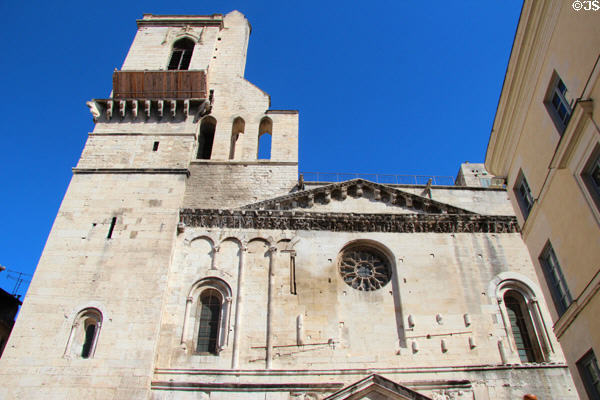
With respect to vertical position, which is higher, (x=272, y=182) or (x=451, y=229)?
(x=272, y=182)

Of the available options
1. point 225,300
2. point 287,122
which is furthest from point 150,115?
point 225,300

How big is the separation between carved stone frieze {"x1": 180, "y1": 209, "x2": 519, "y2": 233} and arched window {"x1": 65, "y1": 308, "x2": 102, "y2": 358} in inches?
160

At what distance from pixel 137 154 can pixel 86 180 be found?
6.68 feet

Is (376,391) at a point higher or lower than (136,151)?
lower

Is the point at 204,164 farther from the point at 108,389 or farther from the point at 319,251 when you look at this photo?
the point at 108,389

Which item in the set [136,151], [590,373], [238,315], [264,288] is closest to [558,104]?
[590,373]

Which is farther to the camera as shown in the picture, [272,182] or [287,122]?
[287,122]

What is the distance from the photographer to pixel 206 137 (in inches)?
870

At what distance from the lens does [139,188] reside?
17.8m

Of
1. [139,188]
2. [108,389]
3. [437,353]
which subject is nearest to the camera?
[108,389]

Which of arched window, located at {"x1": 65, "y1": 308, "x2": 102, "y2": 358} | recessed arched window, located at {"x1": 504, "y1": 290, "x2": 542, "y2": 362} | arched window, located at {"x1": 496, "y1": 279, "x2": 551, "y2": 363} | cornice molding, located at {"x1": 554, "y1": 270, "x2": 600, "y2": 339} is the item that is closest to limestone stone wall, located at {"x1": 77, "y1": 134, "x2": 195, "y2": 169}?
arched window, located at {"x1": 65, "y1": 308, "x2": 102, "y2": 358}

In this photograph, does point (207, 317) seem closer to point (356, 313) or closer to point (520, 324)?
point (356, 313)

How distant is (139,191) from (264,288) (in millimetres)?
5741

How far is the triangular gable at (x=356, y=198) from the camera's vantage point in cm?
1755
